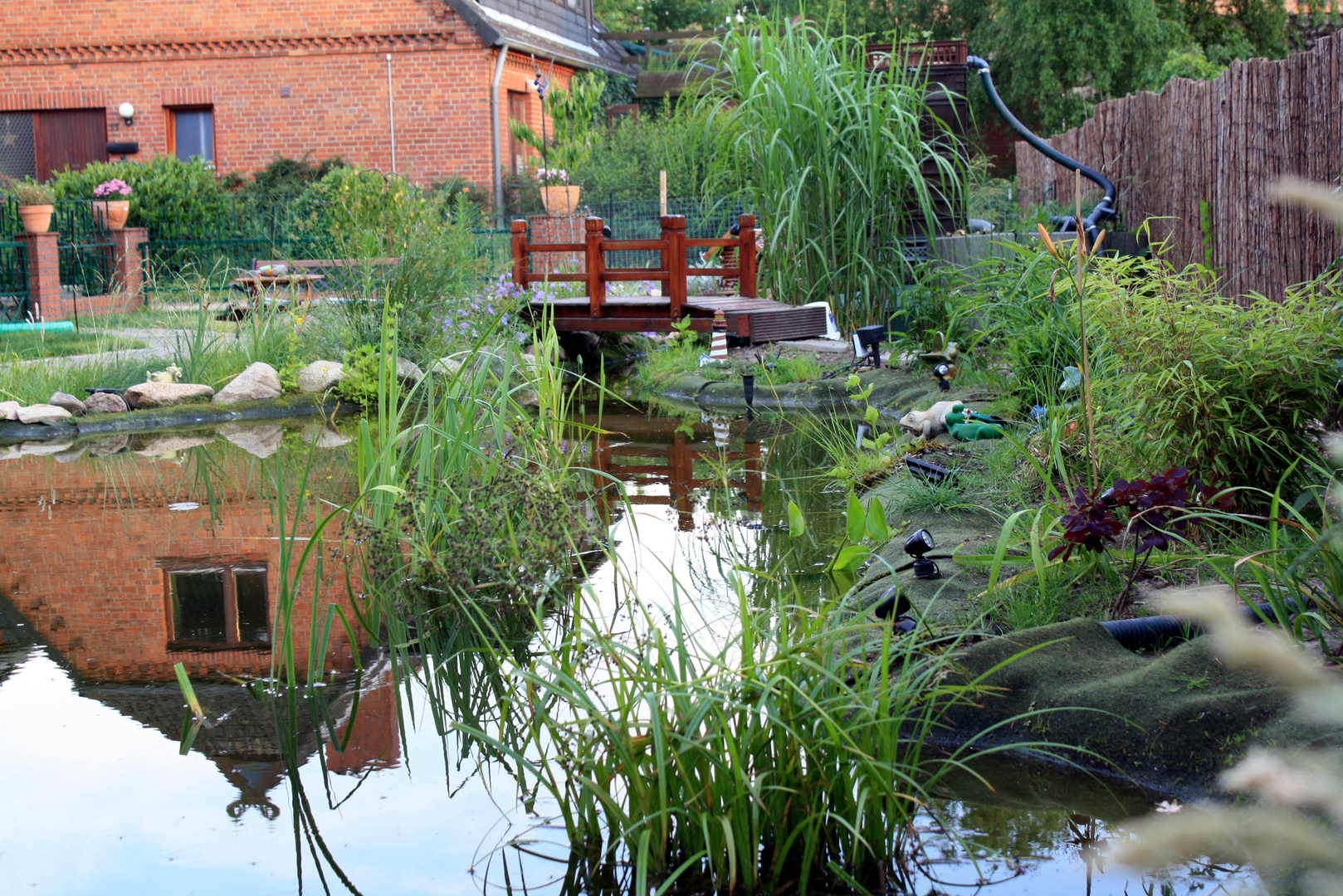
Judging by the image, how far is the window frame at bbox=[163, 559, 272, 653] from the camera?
12.2 ft

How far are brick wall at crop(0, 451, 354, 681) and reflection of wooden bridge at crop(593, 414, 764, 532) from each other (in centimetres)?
155

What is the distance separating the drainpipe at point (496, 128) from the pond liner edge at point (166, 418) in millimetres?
9323

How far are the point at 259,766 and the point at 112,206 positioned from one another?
44.5 feet

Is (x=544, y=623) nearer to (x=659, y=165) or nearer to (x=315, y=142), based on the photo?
(x=659, y=165)

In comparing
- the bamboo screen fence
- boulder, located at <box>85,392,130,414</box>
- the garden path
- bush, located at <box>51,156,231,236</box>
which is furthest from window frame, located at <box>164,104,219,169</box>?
the bamboo screen fence

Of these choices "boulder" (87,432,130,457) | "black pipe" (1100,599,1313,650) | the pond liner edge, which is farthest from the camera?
the pond liner edge

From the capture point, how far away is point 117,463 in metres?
6.83

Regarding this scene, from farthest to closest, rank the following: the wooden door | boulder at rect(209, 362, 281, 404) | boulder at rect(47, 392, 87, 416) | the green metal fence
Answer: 1. the wooden door
2. the green metal fence
3. boulder at rect(209, 362, 281, 404)
4. boulder at rect(47, 392, 87, 416)

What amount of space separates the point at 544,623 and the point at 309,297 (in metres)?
7.94

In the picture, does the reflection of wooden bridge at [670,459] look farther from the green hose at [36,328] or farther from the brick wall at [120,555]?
the green hose at [36,328]

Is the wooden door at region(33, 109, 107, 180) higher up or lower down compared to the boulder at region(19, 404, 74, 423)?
higher up

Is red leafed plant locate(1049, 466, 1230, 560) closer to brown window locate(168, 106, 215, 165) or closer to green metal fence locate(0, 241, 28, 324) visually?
green metal fence locate(0, 241, 28, 324)

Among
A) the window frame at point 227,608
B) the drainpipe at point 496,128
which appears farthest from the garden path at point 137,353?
the drainpipe at point 496,128

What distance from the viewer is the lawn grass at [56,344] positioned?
30.7 ft
